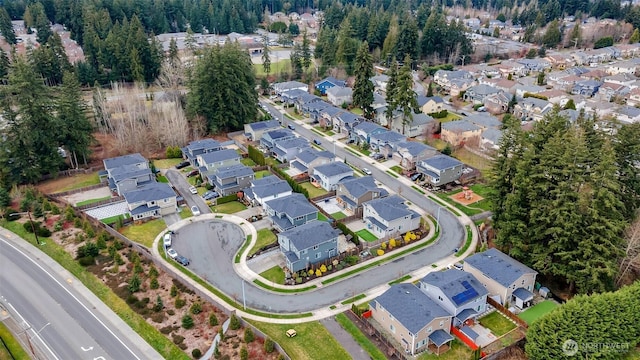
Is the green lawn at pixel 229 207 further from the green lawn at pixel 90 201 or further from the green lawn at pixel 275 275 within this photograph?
the green lawn at pixel 90 201

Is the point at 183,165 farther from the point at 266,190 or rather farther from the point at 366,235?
the point at 366,235

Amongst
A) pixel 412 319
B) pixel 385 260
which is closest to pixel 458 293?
pixel 412 319

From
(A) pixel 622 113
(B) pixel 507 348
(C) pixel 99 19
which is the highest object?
(C) pixel 99 19

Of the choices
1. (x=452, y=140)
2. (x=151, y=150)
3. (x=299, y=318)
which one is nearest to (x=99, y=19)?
(x=151, y=150)

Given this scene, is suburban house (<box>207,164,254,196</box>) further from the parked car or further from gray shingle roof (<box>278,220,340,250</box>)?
gray shingle roof (<box>278,220,340,250</box>)

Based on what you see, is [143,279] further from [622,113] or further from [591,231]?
[622,113]
